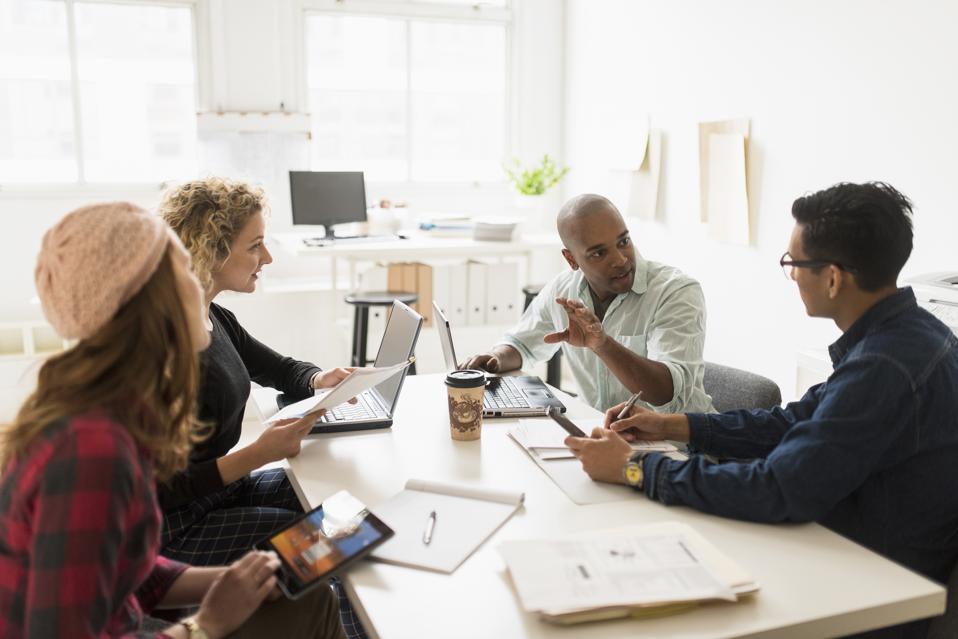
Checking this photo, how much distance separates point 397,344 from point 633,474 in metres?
0.78

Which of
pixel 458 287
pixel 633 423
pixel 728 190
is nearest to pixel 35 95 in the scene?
pixel 458 287

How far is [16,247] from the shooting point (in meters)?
4.39

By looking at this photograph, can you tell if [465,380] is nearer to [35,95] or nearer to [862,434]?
[862,434]

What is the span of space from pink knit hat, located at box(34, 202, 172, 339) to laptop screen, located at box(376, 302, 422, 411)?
3.03ft

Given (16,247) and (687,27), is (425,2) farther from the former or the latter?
(16,247)

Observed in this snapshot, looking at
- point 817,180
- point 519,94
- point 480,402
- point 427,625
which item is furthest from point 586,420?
point 519,94

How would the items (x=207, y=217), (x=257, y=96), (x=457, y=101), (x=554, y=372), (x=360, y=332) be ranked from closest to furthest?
(x=207, y=217) → (x=554, y=372) → (x=360, y=332) → (x=257, y=96) → (x=457, y=101)

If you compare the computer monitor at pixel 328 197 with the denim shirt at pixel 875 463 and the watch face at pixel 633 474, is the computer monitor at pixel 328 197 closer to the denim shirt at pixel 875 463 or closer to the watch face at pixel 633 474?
the watch face at pixel 633 474

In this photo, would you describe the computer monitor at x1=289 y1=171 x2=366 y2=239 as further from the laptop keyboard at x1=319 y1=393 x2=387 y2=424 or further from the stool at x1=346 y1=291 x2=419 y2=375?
the laptop keyboard at x1=319 y1=393 x2=387 y2=424

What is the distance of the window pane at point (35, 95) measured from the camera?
4.31 m

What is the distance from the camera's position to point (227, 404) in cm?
177

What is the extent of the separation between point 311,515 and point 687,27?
3240mm

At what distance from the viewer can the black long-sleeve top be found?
5.29 feet

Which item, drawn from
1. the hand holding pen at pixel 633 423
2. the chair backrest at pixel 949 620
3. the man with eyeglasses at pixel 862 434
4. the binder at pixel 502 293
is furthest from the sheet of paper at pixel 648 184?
the chair backrest at pixel 949 620
